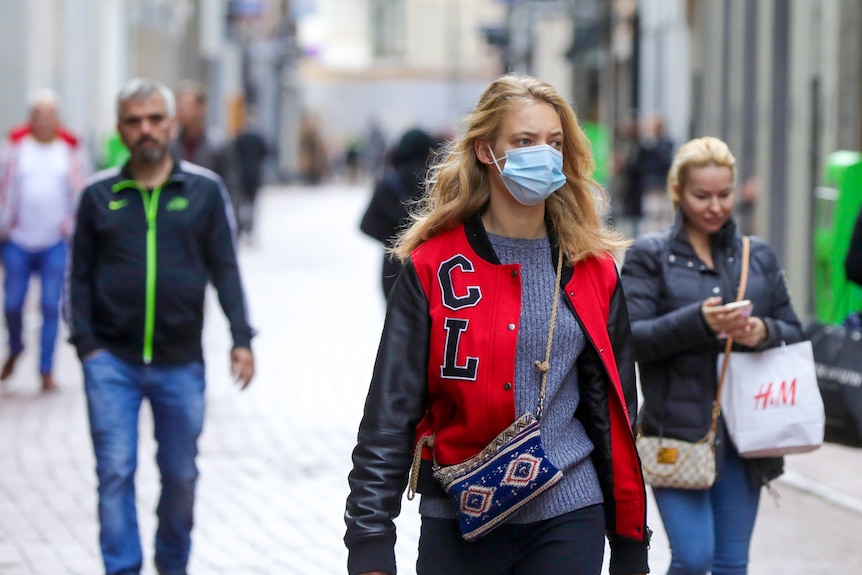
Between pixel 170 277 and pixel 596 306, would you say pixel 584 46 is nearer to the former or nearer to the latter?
pixel 170 277

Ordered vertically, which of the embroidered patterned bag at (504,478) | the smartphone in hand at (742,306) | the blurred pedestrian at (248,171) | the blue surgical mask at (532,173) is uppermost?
the blue surgical mask at (532,173)

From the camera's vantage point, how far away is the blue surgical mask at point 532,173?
3572mm

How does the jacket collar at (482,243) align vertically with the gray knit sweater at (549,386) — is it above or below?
above

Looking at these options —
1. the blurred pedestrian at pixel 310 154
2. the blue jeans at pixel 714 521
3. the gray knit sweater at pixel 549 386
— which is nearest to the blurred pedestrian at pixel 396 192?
the blue jeans at pixel 714 521

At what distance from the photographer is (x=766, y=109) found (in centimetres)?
1475

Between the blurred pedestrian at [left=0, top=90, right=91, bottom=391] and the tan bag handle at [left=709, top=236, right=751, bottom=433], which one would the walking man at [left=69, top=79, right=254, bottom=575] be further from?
the blurred pedestrian at [left=0, top=90, right=91, bottom=391]

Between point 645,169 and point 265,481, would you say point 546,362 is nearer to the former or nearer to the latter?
point 265,481

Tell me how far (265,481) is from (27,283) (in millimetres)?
3618

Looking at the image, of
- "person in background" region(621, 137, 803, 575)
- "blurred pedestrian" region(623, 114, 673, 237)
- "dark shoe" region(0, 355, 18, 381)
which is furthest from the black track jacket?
"blurred pedestrian" region(623, 114, 673, 237)

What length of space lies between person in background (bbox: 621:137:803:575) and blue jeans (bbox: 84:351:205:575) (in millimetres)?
1665

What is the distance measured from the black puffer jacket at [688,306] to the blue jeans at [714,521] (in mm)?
62

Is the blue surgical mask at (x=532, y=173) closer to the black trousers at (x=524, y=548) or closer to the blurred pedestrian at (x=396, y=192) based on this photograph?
the black trousers at (x=524, y=548)

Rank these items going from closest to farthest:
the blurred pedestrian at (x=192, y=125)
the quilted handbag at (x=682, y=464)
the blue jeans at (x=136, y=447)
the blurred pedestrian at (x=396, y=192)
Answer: the quilted handbag at (x=682, y=464)
the blue jeans at (x=136, y=447)
the blurred pedestrian at (x=396, y=192)
the blurred pedestrian at (x=192, y=125)

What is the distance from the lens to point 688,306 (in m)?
5.03
